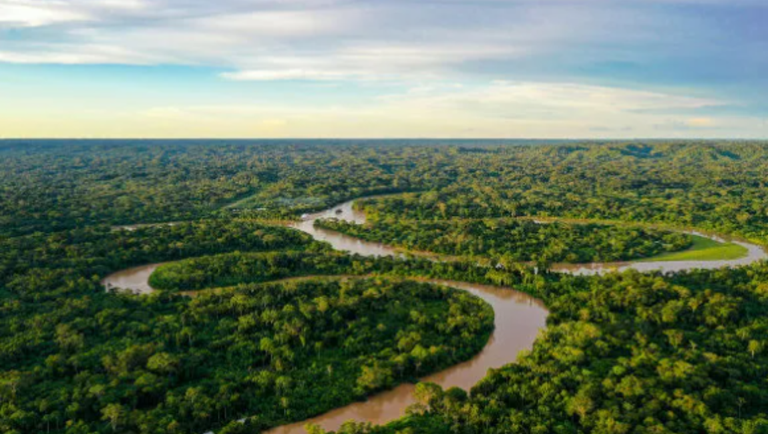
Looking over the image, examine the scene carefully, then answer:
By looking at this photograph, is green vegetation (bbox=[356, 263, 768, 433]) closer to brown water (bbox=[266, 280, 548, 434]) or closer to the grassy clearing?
brown water (bbox=[266, 280, 548, 434])

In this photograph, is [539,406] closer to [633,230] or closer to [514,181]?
[633,230]

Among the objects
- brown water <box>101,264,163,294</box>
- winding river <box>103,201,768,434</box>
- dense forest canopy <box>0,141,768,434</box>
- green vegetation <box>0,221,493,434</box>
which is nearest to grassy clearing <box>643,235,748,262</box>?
winding river <box>103,201,768,434</box>

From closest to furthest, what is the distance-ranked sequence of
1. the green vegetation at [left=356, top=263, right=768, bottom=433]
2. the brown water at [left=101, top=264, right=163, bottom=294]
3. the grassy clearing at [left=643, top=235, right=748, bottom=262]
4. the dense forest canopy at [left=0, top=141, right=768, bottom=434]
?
the green vegetation at [left=356, top=263, right=768, bottom=433] → the dense forest canopy at [left=0, top=141, right=768, bottom=434] → the brown water at [left=101, top=264, right=163, bottom=294] → the grassy clearing at [left=643, top=235, right=748, bottom=262]

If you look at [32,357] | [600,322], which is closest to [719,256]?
[600,322]

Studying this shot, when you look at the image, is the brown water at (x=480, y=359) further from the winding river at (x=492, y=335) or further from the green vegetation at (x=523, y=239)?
the green vegetation at (x=523, y=239)

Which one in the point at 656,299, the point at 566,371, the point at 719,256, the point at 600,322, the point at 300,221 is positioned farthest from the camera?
the point at 300,221
